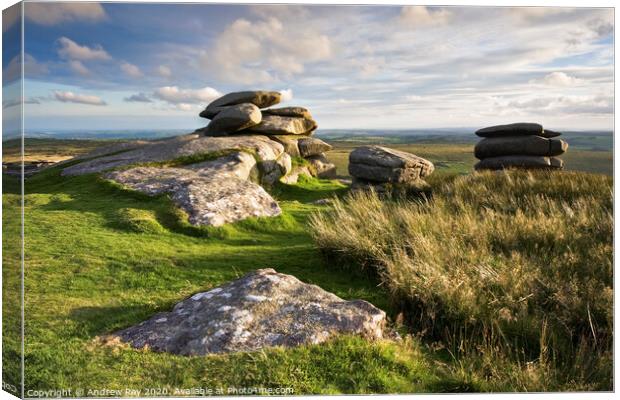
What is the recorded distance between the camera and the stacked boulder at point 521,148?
2028 centimetres

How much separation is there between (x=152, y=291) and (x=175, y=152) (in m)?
9.88

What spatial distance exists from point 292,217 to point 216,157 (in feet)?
15.2

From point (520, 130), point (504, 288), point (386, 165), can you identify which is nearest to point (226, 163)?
point (386, 165)

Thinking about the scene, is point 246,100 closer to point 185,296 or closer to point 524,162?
point 524,162

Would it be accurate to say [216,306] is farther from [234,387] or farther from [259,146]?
[259,146]

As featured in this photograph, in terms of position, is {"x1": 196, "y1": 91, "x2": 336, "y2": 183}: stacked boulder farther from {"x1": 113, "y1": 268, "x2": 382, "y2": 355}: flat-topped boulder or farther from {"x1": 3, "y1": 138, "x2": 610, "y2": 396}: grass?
{"x1": 113, "y1": 268, "x2": 382, "y2": 355}: flat-topped boulder

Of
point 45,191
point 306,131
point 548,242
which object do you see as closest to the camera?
point 548,242

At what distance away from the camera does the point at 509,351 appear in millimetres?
5051

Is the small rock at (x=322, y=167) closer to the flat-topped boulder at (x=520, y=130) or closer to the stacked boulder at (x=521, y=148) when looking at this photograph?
the stacked boulder at (x=521, y=148)

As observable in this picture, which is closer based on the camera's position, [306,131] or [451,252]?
[451,252]

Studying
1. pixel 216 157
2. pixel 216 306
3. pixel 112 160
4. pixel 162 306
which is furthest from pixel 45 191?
pixel 216 306

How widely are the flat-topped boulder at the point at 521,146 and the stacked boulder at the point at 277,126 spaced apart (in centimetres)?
697

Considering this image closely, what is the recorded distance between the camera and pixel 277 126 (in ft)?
72.5

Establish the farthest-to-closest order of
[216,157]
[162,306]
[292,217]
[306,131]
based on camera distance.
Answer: [306,131] → [216,157] → [292,217] → [162,306]
